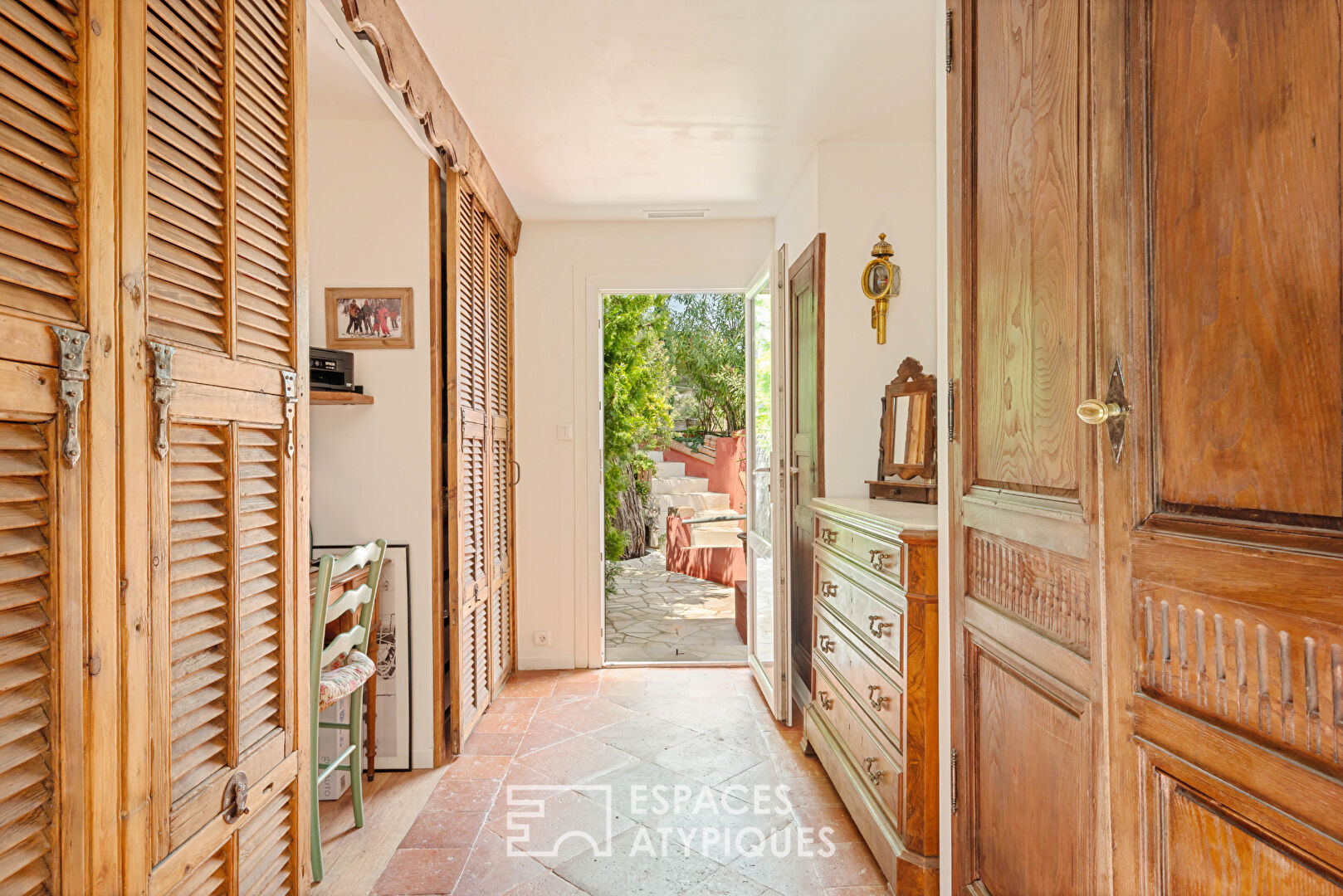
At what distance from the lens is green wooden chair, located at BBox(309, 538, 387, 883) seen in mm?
2125

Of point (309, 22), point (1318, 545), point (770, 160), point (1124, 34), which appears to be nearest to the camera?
point (1318, 545)

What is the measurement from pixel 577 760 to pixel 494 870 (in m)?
0.79

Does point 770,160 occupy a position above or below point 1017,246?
above

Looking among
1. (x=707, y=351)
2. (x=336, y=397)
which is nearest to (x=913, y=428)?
(x=336, y=397)

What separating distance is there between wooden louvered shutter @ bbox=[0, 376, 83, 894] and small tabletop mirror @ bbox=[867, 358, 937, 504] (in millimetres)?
2301

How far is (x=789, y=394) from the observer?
11.4 ft

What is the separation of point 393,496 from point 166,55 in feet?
6.53

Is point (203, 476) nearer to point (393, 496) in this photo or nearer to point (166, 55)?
point (166, 55)

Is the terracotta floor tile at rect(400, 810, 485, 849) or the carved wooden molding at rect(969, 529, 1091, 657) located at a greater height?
the carved wooden molding at rect(969, 529, 1091, 657)

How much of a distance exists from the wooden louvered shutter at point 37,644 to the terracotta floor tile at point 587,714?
2.57 meters

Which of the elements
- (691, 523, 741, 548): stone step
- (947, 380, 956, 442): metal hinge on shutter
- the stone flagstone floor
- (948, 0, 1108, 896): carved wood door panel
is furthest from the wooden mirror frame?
(691, 523, 741, 548): stone step

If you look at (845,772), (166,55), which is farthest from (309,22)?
(845,772)

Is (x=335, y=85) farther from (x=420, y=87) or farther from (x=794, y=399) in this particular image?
(x=794, y=399)

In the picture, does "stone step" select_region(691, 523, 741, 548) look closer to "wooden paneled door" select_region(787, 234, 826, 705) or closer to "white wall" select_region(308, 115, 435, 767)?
"wooden paneled door" select_region(787, 234, 826, 705)
